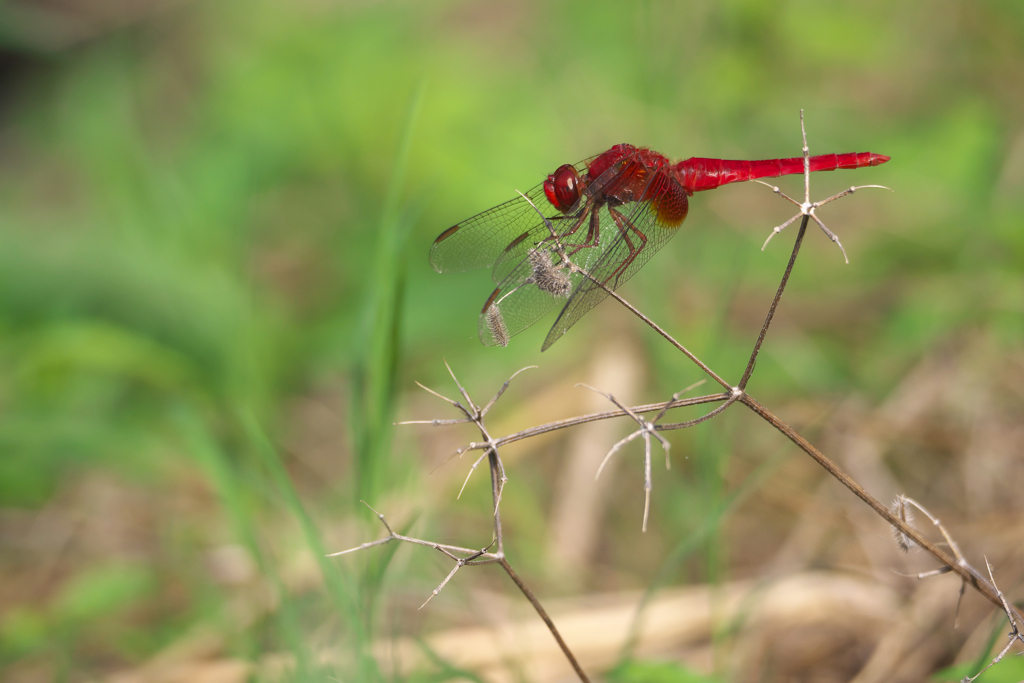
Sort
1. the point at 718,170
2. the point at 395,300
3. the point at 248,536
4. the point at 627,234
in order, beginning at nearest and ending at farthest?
the point at 395,300, the point at 248,536, the point at 627,234, the point at 718,170

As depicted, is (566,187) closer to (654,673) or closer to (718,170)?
(718,170)

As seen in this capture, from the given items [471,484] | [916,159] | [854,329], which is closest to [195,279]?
[471,484]

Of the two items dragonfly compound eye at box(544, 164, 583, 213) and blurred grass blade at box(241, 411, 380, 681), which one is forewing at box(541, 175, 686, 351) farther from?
blurred grass blade at box(241, 411, 380, 681)

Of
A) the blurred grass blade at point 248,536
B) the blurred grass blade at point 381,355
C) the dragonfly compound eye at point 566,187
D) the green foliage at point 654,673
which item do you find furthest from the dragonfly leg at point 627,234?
the blurred grass blade at point 248,536

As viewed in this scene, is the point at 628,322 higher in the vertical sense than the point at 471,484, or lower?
higher

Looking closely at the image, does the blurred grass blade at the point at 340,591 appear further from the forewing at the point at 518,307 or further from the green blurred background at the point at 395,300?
the forewing at the point at 518,307

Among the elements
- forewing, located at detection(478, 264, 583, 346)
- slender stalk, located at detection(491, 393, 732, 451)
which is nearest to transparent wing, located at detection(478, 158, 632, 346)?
forewing, located at detection(478, 264, 583, 346)

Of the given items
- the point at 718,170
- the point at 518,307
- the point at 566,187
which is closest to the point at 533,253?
the point at 518,307

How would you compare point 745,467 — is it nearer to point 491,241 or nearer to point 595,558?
point 595,558
